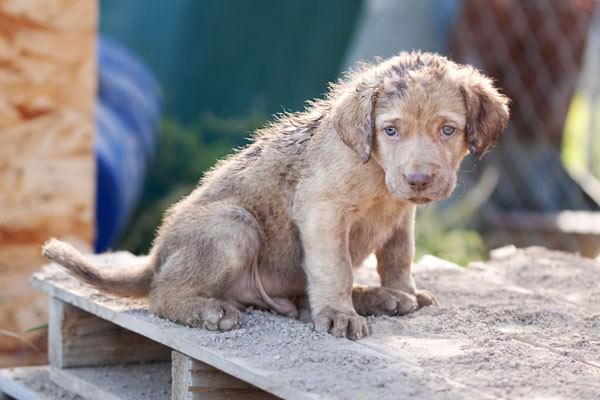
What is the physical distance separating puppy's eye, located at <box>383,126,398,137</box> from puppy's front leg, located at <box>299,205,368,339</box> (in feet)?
1.20

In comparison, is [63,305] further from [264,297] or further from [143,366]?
[264,297]

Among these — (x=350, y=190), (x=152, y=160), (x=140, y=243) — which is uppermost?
(x=350, y=190)

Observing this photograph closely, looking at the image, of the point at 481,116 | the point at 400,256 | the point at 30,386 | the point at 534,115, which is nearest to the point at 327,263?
the point at 400,256

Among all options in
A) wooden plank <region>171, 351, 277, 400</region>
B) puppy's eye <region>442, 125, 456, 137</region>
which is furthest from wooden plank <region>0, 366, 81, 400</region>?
puppy's eye <region>442, 125, 456, 137</region>

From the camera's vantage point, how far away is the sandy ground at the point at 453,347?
337cm

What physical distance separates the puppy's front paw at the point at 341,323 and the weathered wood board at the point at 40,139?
2568 mm

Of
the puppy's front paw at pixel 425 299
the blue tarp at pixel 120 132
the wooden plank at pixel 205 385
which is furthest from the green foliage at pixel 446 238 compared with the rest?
the wooden plank at pixel 205 385

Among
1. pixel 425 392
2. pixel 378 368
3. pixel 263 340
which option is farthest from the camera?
pixel 263 340

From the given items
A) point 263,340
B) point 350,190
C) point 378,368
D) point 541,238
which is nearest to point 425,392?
point 378,368

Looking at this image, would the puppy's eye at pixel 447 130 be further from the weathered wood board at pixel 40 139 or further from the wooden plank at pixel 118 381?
the weathered wood board at pixel 40 139

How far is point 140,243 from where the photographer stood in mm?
8312

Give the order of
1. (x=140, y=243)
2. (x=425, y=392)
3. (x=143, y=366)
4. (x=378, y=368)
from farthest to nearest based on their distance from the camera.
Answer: (x=140, y=243)
(x=143, y=366)
(x=378, y=368)
(x=425, y=392)

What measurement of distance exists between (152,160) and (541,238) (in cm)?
334

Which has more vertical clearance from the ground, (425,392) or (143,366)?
(425,392)
